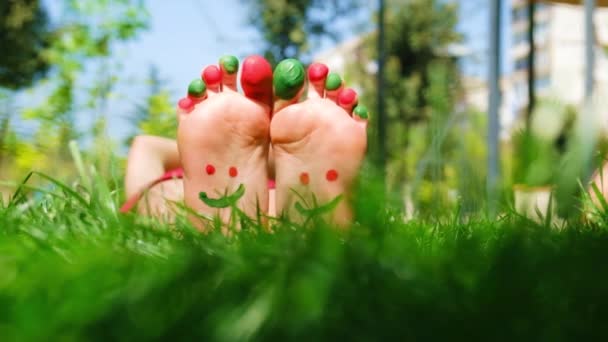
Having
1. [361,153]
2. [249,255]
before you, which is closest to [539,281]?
[249,255]

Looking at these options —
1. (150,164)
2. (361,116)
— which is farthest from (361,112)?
(150,164)

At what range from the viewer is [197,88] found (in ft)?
3.64

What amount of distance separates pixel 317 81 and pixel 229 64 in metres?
0.15

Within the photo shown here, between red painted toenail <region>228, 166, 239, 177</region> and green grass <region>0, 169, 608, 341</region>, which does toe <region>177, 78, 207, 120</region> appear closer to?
red painted toenail <region>228, 166, 239, 177</region>

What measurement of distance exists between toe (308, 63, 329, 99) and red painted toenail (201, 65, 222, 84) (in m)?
0.15

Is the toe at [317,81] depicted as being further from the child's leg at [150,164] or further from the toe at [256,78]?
the child's leg at [150,164]

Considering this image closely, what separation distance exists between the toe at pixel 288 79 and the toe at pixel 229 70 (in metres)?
0.09

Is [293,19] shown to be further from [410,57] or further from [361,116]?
[361,116]

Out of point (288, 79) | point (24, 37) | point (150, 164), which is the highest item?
point (24, 37)

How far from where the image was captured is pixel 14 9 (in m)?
14.6

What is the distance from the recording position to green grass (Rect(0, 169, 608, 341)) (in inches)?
14.7

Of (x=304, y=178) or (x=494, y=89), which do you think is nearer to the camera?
(x=304, y=178)

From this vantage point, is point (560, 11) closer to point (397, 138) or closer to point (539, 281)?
point (397, 138)

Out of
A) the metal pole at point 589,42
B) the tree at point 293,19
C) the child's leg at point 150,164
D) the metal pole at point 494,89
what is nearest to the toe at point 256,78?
the child's leg at point 150,164
